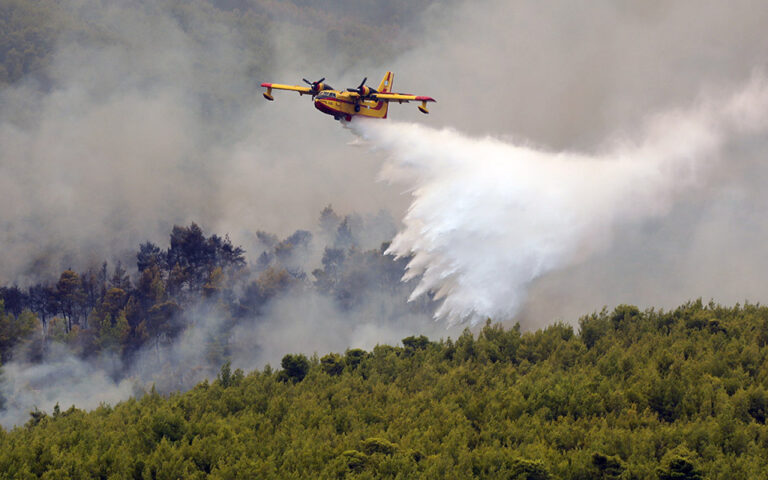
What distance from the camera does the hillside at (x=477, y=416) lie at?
27.6 metres

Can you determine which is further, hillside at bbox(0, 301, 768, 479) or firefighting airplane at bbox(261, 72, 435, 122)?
firefighting airplane at bbox(261, 72, 435, 122)

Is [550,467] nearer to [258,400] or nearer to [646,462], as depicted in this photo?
[646,462]

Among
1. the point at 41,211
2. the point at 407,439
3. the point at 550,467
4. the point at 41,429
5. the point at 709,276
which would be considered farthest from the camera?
the point at 41,211

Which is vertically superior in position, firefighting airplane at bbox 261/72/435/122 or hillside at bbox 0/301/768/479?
firefighting airplane at bbox 261/72/435/122

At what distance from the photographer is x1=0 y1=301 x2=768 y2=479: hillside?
27609 mm

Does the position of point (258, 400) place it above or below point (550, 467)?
above

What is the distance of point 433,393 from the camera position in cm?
3622

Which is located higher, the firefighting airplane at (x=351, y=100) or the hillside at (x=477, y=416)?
the firefighting airplane at (x=351, y=100)

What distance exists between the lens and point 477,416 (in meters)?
33.2

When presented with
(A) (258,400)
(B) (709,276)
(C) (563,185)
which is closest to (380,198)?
(B) (709,276)

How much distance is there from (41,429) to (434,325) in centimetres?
8406

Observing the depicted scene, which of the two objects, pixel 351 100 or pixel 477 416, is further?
pixel 351 100

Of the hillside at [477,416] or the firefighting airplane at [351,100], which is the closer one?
the hillside at [477,416]

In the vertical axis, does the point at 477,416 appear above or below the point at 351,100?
below
